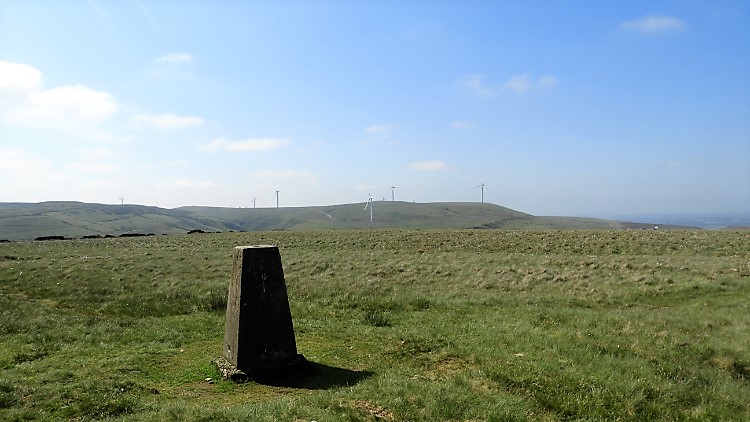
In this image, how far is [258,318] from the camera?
1168 centimetres

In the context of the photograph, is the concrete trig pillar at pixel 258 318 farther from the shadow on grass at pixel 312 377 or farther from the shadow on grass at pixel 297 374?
the shadow on grass at pixel 312 377

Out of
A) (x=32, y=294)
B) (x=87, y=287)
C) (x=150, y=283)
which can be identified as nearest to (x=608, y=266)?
(x=150, y=283)

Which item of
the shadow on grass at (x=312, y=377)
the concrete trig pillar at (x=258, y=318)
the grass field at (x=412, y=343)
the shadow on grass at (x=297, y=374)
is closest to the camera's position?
the grass field at (x=412, y=343)

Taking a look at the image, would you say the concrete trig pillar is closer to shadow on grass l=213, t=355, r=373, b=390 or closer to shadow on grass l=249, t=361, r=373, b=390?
shadow on grass l=213, t=355, r=373, b=390

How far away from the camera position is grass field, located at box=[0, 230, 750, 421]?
30.0ft

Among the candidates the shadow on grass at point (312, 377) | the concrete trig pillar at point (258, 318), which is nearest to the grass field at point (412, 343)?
the shadow on grass at point (312, 377)

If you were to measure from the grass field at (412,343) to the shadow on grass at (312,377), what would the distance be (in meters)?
0.07

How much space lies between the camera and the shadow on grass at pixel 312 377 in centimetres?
1052

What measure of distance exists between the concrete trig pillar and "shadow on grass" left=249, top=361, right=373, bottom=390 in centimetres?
19

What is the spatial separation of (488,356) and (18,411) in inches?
395

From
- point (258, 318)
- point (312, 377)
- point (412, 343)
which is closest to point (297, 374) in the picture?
point (312, 377)

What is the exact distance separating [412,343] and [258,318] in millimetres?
4523

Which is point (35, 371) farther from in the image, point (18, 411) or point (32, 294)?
point (32, 294)

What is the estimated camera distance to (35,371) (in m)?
11.3
